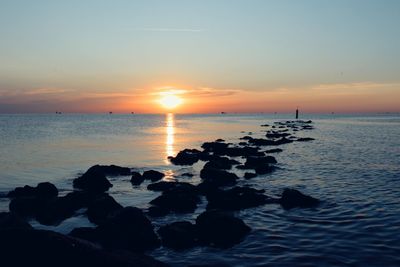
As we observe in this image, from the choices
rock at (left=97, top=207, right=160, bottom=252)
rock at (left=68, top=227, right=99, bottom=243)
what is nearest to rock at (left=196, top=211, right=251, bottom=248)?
rock at (left=97, top=207, right=160, bottom=252)

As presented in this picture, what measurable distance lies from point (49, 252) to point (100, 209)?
1074cm

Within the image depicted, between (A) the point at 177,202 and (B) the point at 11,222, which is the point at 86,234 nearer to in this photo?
(B) the point at 11,222

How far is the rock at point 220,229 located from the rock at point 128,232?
2.13m

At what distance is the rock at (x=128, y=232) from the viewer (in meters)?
15.8

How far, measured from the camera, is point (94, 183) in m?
28.4

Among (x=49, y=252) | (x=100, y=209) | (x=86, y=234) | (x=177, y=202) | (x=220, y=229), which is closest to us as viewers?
(x=49, y=252)

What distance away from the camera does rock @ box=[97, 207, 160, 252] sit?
1580 centimetres

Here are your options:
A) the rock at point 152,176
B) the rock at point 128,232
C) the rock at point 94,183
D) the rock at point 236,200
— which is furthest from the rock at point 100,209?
the rock at point 152,176

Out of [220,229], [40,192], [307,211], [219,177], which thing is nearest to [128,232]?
[220,229]

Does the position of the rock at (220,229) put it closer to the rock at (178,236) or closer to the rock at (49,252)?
the rock at (178,236)

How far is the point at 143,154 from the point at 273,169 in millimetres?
22957

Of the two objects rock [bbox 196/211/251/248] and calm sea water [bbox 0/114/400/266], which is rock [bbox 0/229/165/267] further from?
rock [bbox 196/211/251/248]

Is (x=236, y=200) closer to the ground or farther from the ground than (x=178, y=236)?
farther from the ground

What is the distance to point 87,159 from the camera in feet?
155
